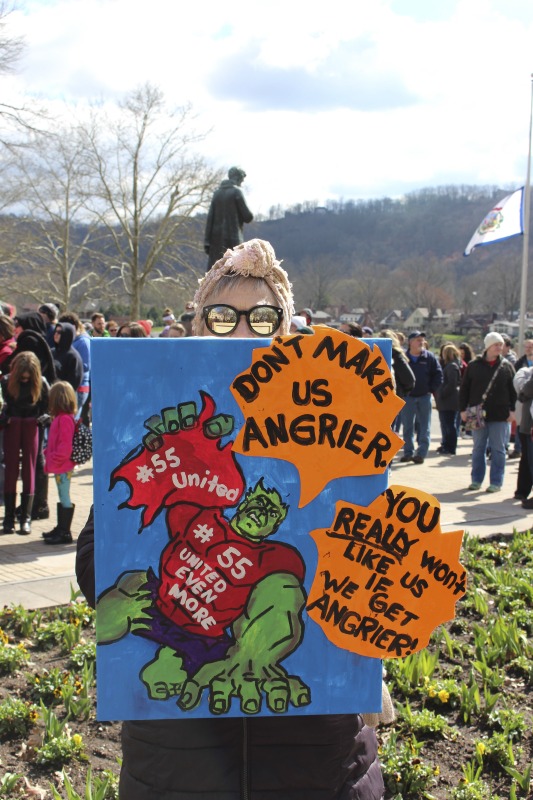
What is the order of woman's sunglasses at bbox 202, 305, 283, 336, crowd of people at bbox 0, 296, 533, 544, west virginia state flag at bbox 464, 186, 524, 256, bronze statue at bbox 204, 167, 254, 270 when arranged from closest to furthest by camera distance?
woman's sunglasses at bbox 202, 305, 283, 336
crowd of people at bbox 0, 296, 533, 544
bronze statue at bbox 204, 167, 254, 270
west virginia state flag at bbox 464, 186, 524, 256

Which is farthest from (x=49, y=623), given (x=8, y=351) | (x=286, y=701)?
(x=8, y=351)

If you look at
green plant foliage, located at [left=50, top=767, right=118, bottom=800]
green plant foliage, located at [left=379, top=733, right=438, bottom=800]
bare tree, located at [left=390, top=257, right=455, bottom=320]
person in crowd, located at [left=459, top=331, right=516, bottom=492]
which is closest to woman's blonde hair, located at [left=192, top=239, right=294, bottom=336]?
green plant foliage, located at [left=50, top=767, right=118, bottom=800]

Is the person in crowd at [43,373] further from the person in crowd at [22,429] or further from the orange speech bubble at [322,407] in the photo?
the orange speech bubble at [322,407]

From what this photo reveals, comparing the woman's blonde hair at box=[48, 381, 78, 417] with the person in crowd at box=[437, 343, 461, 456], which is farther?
the person in crowd at box=[437, 343, 461, 456]

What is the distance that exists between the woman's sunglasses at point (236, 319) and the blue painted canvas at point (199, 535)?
77 centimetres

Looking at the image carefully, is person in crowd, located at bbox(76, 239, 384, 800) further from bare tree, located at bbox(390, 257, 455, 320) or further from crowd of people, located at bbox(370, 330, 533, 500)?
bare tree, located at bbox(390, 257, 455, 320)

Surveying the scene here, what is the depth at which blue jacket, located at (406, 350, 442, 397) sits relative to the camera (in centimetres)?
1253

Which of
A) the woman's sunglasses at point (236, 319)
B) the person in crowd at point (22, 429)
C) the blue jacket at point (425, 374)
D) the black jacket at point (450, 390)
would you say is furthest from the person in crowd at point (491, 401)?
the woman's sunglasses at point (236, 319)

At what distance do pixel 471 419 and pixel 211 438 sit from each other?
922 centimetres

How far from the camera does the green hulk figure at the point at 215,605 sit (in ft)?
5.66

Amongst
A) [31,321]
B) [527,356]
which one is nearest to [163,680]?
[31,321]

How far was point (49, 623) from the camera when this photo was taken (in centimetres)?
493

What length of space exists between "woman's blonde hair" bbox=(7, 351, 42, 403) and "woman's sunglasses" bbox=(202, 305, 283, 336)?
5595 mm

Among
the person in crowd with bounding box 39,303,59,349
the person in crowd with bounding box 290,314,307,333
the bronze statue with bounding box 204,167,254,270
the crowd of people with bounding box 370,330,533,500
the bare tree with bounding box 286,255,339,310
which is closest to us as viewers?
the person in crowd with bounding box 290,314,307,333
